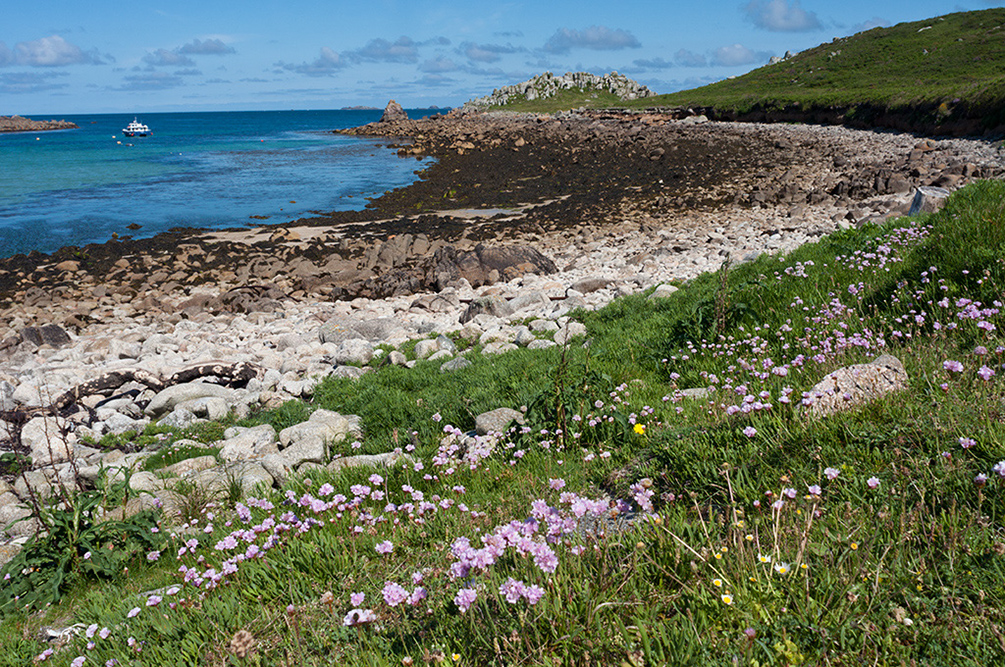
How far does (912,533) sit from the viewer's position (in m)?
2.61

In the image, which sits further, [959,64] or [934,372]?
[959,64]

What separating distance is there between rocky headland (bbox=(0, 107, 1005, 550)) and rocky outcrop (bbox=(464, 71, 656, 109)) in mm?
114830

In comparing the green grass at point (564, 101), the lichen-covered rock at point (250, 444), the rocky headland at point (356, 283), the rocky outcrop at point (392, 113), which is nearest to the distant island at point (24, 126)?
the rocky outcrop at point (392, 113)

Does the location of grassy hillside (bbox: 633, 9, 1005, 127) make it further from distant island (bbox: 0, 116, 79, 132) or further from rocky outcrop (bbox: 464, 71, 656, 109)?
distant island (bbox: 0, 116, 79, 132)

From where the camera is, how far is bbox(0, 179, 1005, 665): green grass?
90.0 inches

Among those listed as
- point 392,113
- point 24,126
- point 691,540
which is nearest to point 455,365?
point 691,540

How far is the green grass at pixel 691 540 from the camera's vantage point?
229 cm

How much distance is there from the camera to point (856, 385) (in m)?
4.04

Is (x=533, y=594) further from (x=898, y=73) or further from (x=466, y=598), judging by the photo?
(x=898, y=73)

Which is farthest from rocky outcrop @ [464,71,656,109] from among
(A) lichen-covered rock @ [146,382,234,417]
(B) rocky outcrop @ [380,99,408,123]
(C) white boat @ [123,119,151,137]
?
(A) lichen-covered rock @ [146,382,234,417]

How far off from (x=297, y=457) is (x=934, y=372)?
597 cm

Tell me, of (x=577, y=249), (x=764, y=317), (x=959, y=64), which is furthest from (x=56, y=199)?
(x=959, y=64)

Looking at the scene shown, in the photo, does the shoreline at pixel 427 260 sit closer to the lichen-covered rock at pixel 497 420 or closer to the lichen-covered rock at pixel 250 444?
the lichen-covered rock at pixel 250 444

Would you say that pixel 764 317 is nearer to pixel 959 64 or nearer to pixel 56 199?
pixel 56 199
